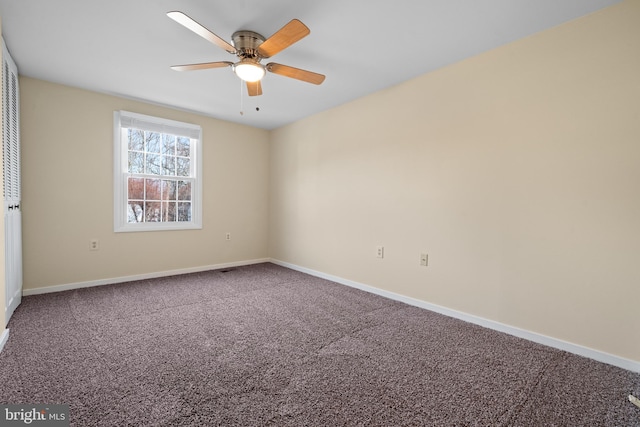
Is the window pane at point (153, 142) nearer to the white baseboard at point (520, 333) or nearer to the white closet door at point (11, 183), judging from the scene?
the white closet door at point (11, 183)

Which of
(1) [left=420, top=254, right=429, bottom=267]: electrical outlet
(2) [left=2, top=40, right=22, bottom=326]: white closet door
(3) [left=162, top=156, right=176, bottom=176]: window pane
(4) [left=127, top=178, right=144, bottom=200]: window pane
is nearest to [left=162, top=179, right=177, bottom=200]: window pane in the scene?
(3) [left=162, top=156, right=176, bottom=176]: window pane

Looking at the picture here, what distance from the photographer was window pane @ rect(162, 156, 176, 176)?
12.9ft

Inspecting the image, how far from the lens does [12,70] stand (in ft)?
8.35

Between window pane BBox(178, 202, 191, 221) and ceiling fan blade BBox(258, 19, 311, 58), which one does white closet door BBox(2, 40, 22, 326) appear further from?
ceiling fan blade BBox(258, 19, 311, 58)

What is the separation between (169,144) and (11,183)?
1745 mm

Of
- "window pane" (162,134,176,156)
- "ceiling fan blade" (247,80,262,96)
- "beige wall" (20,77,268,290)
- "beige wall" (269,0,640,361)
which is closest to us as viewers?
"beige wall" (269,0,640,361)

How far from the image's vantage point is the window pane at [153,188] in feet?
12.5

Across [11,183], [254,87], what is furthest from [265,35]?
[11,183]

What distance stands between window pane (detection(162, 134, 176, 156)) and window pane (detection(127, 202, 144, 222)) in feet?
2.62

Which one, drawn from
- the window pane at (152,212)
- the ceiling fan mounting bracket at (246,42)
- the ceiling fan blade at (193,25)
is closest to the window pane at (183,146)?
the window pane at (152,212)

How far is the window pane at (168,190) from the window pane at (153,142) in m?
0.42

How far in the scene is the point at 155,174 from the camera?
3.86 m

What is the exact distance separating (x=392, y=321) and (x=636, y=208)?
5.90 ft

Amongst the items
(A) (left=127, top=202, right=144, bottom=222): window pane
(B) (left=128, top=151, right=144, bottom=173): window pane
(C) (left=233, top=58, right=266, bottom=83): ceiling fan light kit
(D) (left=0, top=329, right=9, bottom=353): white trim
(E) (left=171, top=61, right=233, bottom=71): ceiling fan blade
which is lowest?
(D) (left=0, top=329, right=9, bottom=353): white trim
